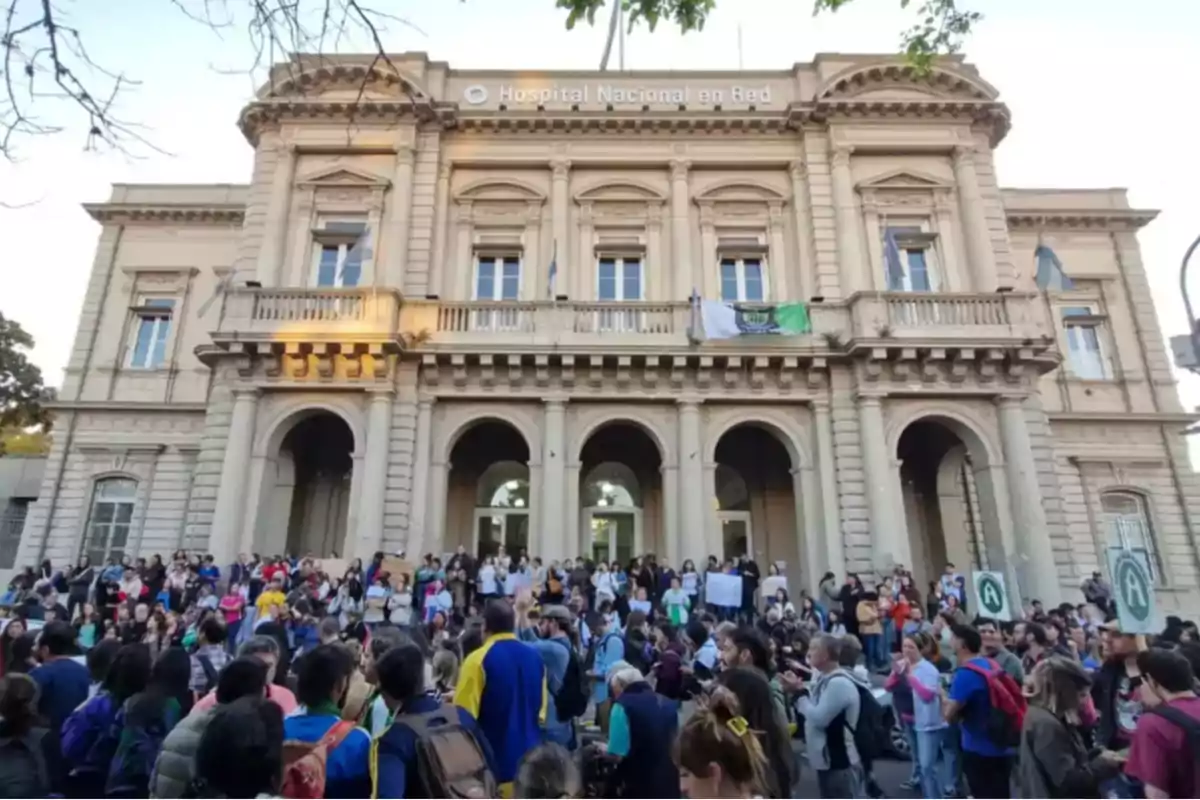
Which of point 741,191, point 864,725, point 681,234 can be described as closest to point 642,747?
point 864,725

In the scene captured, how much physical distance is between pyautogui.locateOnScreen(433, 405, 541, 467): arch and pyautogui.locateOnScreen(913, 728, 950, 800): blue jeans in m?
12.2

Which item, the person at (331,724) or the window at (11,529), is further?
the window at (11,529)

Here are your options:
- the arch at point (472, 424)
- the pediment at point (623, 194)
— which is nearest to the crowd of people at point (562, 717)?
the arch at point (472, 424)

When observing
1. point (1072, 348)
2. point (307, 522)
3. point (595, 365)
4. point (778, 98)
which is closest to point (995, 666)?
point (595, 365)

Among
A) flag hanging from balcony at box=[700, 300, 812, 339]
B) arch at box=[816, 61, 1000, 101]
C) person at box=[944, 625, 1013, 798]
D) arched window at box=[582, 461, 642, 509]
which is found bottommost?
person at box=[944, 625, 1013, 798]

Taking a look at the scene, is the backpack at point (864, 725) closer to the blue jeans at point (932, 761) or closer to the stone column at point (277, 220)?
the blue jeans at point (932, 761)

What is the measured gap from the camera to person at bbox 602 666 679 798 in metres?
4.35

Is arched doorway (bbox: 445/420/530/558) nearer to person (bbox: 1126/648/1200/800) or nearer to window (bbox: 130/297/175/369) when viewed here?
window (bbox: 130/297/175/369)

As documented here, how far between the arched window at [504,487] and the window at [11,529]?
16.9m

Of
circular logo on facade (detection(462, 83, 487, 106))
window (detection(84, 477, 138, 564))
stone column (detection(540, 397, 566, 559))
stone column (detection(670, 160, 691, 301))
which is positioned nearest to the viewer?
stone column (detection(540, 397, 566, 559))

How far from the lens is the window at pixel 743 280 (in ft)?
66.0

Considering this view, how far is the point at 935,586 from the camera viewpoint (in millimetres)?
16297

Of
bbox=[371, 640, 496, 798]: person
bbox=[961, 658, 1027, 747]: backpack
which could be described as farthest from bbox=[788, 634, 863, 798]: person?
bbox=[371, 640, 496, 798]: person

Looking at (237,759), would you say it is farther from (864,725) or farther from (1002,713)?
(1002,713)
